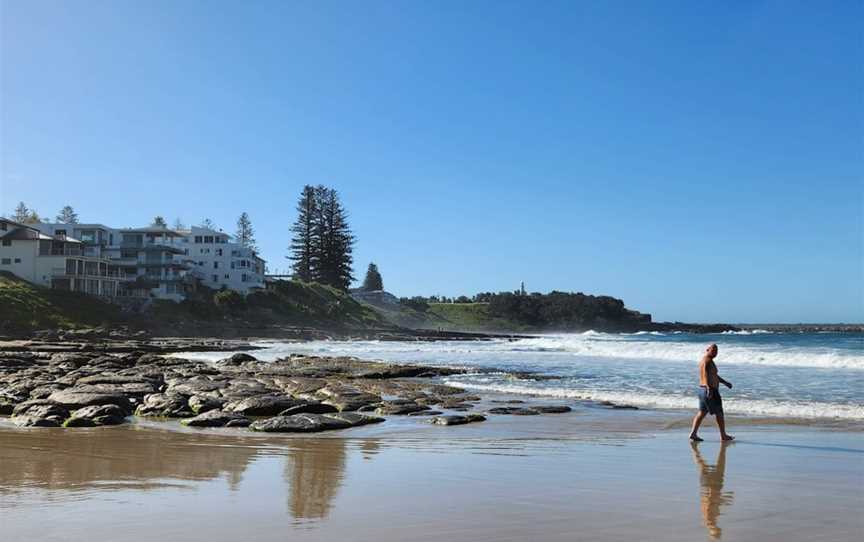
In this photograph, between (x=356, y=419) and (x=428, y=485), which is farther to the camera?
(x=356, y=419)

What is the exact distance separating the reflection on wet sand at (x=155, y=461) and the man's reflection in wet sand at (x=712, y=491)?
13.0 ft

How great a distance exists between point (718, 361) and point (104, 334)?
44.6 m

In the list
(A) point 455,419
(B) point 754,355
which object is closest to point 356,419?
(A) point 455,419

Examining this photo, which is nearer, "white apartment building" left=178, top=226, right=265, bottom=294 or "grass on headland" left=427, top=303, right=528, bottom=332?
"white apartment building" left=178, top=226, right=265, bottom=294

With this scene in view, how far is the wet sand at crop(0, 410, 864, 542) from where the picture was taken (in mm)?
6797

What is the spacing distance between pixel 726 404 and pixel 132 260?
82096 mm

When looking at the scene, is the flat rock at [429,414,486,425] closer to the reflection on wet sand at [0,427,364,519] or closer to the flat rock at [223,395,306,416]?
the reflection on wet sand at [0,427,364,519]

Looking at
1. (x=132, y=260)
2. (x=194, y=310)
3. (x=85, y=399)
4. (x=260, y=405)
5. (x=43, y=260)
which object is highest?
(x=132, y=260)

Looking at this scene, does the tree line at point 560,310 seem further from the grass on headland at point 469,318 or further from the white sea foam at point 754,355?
the white sea foam at point 754,355

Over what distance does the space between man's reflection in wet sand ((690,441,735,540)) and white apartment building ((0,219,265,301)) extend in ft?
241

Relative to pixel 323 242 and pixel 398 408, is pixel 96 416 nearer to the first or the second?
pixel 398 408

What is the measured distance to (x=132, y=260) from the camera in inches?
3415

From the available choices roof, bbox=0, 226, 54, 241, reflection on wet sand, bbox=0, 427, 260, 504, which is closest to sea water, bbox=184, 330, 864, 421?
reflection on wet sand, bbox=0, 427, 260, 504

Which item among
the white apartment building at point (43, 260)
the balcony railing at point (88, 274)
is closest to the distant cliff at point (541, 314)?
the balcony railing at point (88, 274)
